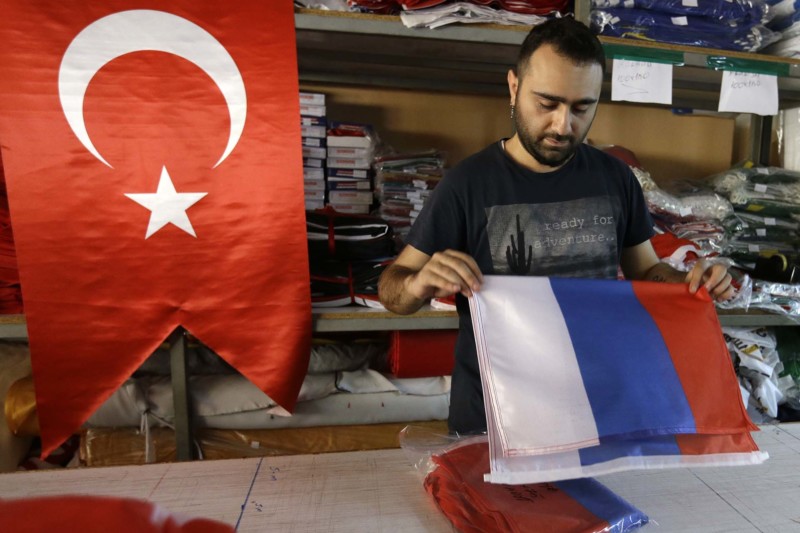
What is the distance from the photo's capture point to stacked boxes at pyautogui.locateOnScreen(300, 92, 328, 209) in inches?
66.7

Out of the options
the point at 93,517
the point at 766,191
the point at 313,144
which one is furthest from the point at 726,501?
the point at 766,191

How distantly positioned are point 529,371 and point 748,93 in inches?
52.5

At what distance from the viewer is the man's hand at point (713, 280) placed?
87 cm

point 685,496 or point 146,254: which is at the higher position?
point 146,254

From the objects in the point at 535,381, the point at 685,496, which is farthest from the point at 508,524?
the point at 685,496

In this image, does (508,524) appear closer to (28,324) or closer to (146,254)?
(146,254)

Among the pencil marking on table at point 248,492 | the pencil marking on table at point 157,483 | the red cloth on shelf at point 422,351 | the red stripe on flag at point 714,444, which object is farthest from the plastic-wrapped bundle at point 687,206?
the pencil marking on table at point 157,483

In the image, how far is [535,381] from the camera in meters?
0.71

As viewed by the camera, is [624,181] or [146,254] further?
[146,254]

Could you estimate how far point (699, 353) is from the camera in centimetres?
80

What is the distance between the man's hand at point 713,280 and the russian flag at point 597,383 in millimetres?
49

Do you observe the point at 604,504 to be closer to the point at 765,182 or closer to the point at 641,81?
the point at 641,81

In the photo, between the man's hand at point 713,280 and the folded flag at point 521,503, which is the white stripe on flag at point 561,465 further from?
the man's hand at point 713,280

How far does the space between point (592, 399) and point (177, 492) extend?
601 millimetres
